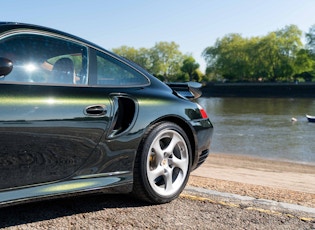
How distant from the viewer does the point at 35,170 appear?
95.5 inches

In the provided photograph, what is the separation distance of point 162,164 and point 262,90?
265ft

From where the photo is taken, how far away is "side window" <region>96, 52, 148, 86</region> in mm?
2951

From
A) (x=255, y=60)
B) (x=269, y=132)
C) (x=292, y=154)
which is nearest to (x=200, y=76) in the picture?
(x=255, y=60)

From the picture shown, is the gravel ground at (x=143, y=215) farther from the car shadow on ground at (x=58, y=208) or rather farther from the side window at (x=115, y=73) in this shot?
the side window at (x=115, y=73)

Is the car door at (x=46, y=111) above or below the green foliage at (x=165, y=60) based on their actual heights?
below

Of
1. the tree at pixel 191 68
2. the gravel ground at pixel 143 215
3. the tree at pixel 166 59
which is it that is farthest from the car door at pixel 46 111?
the tree at pixel 166 59

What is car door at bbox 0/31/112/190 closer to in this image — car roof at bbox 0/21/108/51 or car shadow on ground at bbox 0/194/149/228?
car roof at bbox 0/21/108/51

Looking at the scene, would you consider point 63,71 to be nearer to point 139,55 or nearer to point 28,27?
point 28,27

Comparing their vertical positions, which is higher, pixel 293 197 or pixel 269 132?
pixel 293 197

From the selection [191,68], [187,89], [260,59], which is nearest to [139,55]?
[191,68]

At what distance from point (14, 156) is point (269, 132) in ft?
71.1

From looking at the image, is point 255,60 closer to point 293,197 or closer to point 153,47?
point 153,47

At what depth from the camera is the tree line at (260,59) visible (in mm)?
90938

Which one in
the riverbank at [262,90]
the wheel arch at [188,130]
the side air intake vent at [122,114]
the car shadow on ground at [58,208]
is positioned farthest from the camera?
the riverbank at [262,90]
